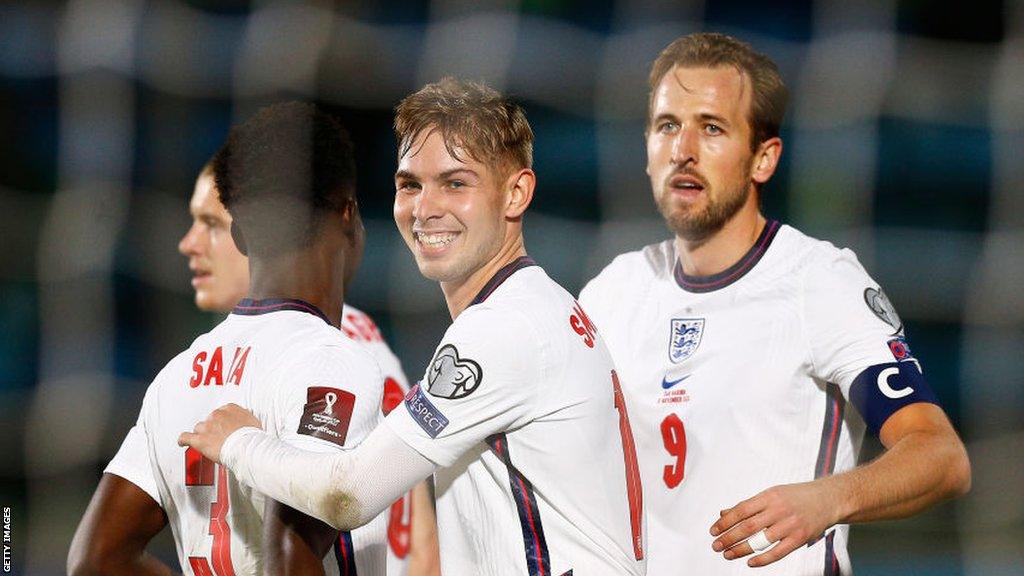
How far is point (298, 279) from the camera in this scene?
10.2 feet

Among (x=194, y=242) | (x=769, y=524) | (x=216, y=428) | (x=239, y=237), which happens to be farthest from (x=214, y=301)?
(x=769, y=524)

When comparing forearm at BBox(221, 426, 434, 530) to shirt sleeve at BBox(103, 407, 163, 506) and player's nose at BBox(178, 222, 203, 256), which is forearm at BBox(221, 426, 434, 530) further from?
player's nose at BBox(178, 222, 203, 256)

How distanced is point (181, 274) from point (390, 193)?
1.21 meters

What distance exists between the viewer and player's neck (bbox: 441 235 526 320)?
3.00 meters

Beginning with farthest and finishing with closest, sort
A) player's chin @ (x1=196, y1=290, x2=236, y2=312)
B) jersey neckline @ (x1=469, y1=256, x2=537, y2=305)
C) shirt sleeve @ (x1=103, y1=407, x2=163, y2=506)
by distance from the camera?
player's chin @ (x1=196, y1=290, x2=236, y2=312) < shirt sleeve @ (x1=103, y1=407, x2=163, y2=506) < jersey neckline @ (x1=469, y1=256, x2=537, y2=305)

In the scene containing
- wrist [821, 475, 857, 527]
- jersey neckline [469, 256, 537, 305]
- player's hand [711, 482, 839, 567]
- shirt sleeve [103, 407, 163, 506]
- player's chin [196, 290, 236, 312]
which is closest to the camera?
player's hand [711, 482, 839, 567]

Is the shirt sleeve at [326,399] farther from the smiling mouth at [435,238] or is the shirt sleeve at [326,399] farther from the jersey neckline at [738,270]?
the jersey neckline at [738,270]

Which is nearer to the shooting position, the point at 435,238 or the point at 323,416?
the point at 323,416

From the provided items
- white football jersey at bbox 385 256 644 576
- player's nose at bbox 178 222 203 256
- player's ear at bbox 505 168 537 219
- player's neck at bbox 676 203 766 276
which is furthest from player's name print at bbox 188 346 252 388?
player's nose at bbox 178 222 203 256

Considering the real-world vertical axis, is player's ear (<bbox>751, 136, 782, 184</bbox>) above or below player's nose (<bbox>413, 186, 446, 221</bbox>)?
above

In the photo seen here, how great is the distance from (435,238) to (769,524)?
38.9 inches

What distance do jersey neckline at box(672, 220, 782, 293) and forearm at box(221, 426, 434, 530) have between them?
1.22 metres

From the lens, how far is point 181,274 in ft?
22.9

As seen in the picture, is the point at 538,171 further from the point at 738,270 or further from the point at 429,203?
the point at 429,203
